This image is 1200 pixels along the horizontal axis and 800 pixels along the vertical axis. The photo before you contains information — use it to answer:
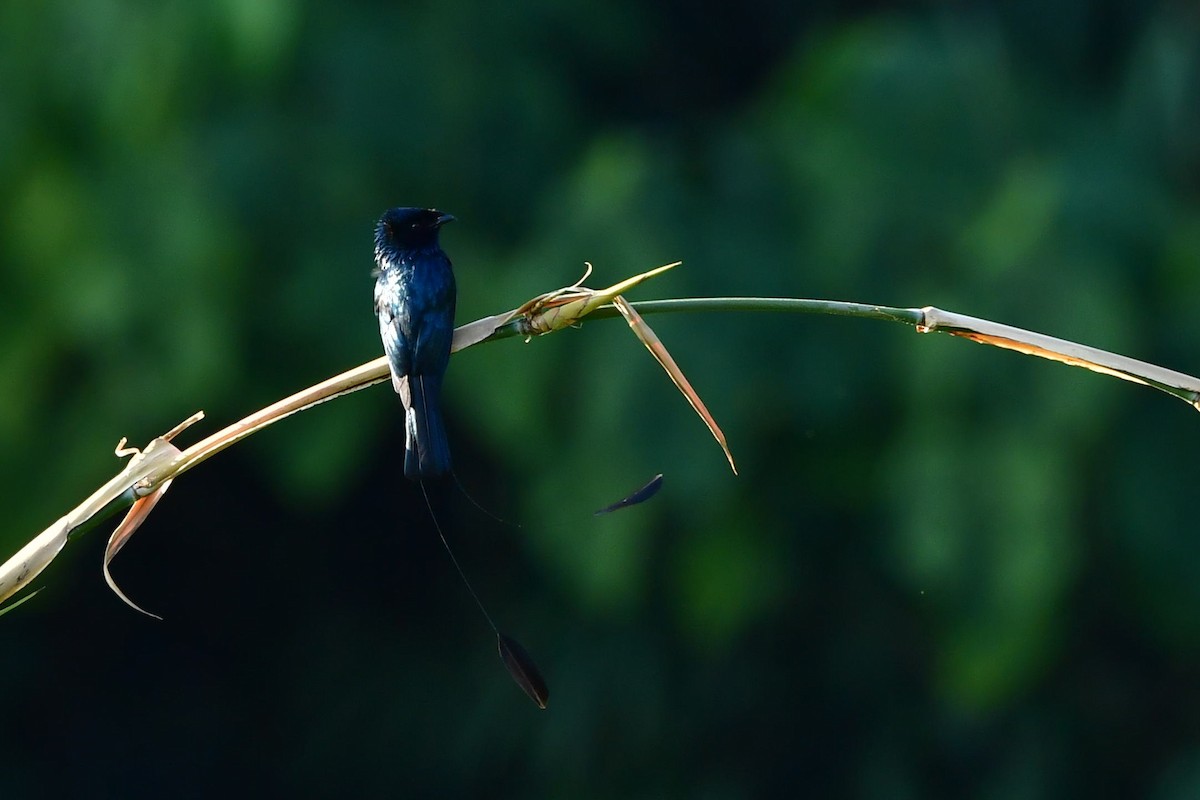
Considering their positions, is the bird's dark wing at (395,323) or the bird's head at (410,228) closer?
the bird's dark wing at (395,323)

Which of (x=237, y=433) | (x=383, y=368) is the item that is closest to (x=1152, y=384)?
(x=383, y=368)

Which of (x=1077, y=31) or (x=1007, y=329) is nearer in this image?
(x=1007, y=329)

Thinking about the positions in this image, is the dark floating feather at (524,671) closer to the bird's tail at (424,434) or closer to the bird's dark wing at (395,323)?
the bird's tail at (424,434)

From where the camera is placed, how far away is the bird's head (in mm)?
2789

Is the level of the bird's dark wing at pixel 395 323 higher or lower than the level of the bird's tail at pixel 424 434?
higher

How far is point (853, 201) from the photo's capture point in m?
4.88

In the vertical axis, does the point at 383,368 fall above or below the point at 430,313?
above

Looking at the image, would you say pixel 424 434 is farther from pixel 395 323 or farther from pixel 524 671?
pixel 524 671

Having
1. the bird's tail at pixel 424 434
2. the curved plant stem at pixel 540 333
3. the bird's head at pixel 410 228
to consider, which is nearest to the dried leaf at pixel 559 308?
the curved plant stem at pixel 540 333

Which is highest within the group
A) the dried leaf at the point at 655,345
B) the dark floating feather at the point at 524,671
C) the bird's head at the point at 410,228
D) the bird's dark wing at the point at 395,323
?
the dried leaf at the point at 655,345

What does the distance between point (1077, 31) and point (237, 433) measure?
182 inches

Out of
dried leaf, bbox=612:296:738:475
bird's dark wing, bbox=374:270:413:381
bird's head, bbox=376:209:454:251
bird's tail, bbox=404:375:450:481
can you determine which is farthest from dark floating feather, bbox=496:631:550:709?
bird's head, bbox=376:209:454:251

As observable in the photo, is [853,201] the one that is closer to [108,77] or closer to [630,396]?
[630,396]

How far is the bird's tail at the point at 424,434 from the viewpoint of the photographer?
1.89m
